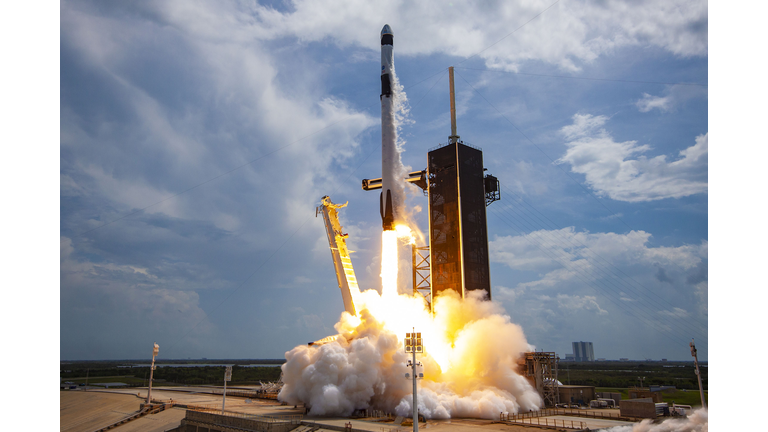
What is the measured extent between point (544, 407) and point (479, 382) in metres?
8.68

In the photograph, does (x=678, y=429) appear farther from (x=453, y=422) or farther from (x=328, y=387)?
(x=328, y=387)

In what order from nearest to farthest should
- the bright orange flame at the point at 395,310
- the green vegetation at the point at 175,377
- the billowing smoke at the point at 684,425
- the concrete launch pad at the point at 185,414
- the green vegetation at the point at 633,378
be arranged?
the billowing smoke at the point at 684,425 < the concrete launch pad at the point at 185,414 < the bright orange flame at the point at 395,310 < the green vegetation at the point at 633,378 < the green vegetation at the point at 175,377

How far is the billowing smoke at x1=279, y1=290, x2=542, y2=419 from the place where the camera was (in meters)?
37.2

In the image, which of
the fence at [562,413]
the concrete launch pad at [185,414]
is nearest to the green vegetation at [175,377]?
the concrete launch pad at [185,414]

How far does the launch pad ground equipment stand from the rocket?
6.45 meters

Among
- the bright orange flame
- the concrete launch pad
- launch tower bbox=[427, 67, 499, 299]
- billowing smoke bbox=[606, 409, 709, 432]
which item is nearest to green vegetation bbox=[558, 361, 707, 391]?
launch tower bbox=[427, 67, 499, 299]

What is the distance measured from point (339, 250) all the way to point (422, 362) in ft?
50.9

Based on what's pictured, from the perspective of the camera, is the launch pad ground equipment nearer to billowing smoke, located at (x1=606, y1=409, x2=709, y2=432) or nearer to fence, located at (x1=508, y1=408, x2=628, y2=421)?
fence, located at (x1=508, y1=408, x2=628, y2=421)

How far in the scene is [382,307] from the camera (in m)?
43.9

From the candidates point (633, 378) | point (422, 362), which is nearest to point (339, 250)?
point (422, 362)

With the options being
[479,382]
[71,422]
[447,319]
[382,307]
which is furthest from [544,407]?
[71,422]

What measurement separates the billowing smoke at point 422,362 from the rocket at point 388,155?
7.90m

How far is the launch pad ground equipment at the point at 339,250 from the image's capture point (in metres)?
49.2

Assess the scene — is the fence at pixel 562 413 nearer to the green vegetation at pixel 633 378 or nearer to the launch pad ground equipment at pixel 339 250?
the launch pad ground equipment at pixel 339 250
